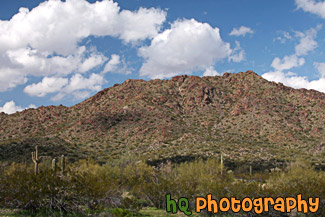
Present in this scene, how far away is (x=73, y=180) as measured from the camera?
11.5m

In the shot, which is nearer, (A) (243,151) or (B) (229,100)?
(A) (243,151)

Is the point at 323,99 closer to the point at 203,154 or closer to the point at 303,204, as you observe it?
the point at 203,154

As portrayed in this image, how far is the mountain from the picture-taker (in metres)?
43.1

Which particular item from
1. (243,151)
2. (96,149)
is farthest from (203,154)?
(96,149)

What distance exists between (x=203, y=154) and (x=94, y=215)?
31225 millimetres

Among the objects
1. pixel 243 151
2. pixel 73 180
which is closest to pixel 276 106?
pixel 243 151

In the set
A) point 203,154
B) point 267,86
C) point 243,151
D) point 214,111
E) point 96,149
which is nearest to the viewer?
point 203,154

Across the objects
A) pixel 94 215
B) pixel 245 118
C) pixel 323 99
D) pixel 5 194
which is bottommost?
pixel 94 215

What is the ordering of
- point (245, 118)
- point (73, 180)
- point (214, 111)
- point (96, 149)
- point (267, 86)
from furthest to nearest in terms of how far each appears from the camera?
point (267, 86) → point (214, 111) → point (245, 118) → point (96, 149) → point (73, 180)

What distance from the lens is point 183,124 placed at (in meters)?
57.8

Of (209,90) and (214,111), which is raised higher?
(209,90)

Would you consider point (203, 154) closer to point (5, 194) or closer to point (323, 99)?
point (5, 194)

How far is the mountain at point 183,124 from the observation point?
43094 millimetres

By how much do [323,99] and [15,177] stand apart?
232 ft
